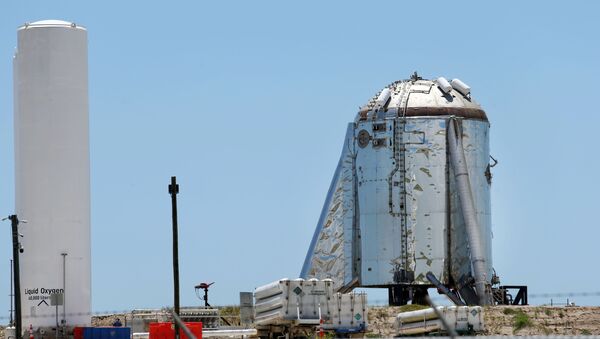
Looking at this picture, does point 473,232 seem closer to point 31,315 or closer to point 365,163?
point 365,163

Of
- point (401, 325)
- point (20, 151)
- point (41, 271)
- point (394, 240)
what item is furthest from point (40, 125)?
point (394, 240)

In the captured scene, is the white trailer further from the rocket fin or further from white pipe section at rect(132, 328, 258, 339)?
the rocket fin

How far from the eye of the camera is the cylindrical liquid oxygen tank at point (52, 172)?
6125 centimetres

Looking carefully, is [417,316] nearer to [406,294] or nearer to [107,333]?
[107,333]

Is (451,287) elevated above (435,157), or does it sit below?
below

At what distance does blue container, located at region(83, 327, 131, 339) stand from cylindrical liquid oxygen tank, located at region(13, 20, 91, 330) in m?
1.35

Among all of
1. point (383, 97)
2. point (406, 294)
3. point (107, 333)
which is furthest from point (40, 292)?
point (383, 97)

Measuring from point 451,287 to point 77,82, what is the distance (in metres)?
23.3

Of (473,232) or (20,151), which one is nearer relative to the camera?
(20,151)

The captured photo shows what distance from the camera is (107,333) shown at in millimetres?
59500

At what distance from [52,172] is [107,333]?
6.65 m

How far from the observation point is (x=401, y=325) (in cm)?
6259

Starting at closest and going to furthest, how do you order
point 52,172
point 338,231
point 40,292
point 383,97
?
point 40,292, point 52,172, point 383,97, point 338,231

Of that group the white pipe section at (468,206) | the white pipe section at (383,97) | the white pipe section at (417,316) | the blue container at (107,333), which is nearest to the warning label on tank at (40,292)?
the blue container at (107,333)
